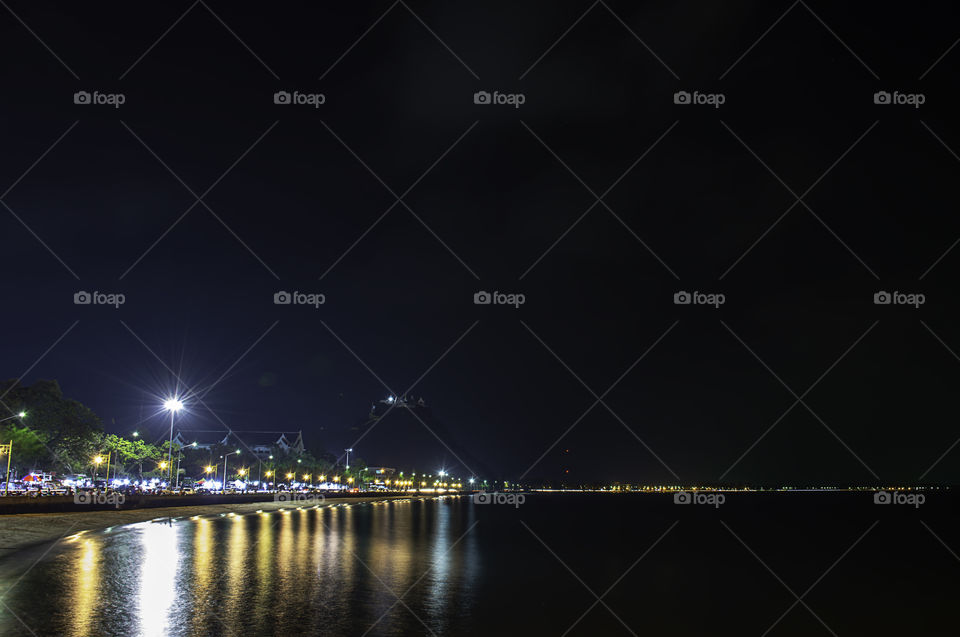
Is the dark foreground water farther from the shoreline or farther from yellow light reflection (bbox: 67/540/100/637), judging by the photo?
the shoreline

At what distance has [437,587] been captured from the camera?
3609cm

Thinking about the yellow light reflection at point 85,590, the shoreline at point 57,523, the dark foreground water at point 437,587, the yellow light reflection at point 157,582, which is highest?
the shoreline at point 57,523

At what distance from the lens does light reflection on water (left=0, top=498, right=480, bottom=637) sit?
902 inches

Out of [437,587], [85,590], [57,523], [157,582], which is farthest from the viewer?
[57,523]

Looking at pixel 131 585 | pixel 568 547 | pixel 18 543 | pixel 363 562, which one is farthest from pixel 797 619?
pixel 18 543

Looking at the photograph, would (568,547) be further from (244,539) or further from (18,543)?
(18,543)

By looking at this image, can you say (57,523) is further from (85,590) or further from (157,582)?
→ (85,590)

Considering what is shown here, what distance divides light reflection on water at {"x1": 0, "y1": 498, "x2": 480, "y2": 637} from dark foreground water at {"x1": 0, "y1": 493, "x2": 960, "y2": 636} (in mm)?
94

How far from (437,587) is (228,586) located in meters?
10.2

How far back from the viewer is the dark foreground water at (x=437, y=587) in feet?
81.5

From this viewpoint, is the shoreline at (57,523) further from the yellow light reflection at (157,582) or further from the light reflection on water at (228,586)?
the yellow light reflection at (157,582)

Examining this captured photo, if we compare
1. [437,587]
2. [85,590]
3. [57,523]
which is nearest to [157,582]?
[85,590]

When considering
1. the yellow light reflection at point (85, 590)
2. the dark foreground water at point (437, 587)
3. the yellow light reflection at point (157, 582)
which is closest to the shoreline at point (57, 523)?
the dark foreground water at point (437, 587)

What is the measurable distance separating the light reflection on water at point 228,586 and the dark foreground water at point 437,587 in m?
0.09
